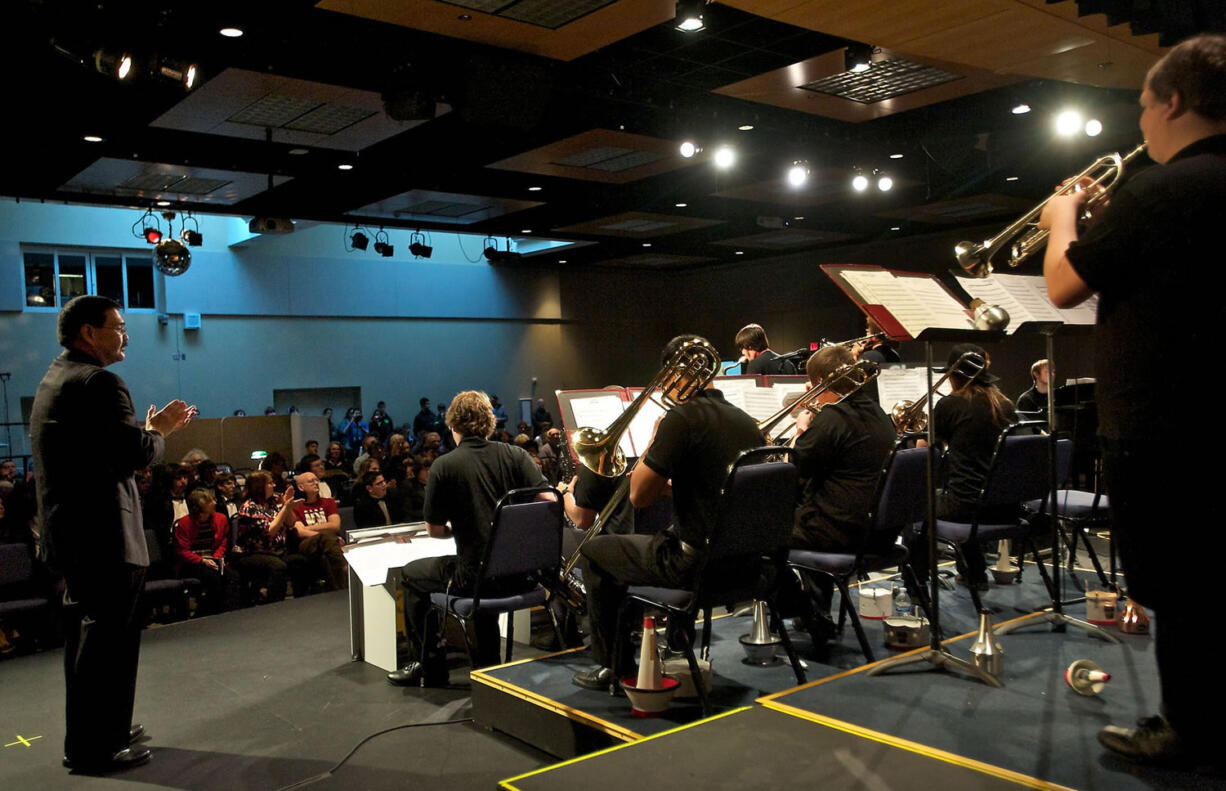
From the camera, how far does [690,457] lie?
3.26 metres

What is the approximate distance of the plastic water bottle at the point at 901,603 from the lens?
4668 mm

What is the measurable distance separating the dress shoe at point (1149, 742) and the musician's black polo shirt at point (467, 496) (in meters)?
2.44

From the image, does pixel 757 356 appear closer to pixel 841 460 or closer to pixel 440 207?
pixel 841 460

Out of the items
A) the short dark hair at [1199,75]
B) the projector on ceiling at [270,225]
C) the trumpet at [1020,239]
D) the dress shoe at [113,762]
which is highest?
the projector on ceiling at [270,225]

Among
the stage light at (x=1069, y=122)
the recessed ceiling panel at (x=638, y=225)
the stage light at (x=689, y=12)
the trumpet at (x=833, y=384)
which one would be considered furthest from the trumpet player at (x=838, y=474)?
the recessed ceiling panel at (x=638, y=225)

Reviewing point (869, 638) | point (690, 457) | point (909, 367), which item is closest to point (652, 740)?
point (690, 457)

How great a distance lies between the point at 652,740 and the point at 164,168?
8.20 m

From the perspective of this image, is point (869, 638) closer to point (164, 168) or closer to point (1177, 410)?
point (1177, 410)

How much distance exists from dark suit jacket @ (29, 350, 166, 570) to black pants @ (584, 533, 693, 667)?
5.61ft

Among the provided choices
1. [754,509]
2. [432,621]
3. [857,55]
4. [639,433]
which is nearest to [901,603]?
[639,433]

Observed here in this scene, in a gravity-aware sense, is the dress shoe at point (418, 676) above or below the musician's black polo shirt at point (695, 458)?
below

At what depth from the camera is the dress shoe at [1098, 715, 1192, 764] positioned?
7.00ft

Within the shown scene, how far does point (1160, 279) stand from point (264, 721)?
3.86 m

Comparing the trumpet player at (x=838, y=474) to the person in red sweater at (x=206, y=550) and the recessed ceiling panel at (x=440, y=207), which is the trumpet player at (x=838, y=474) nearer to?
the person in red sweater at (x=206, y=550)
